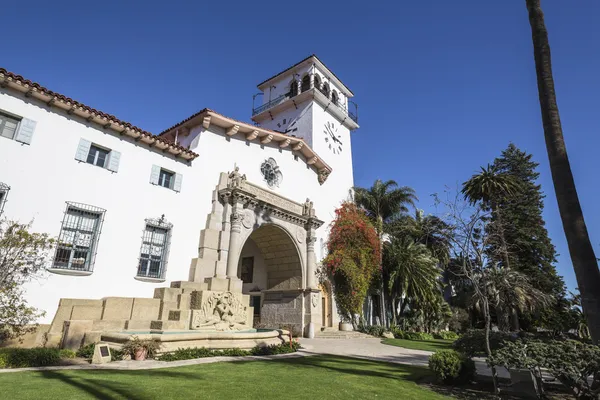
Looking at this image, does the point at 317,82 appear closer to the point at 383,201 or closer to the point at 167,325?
the point at 383,201

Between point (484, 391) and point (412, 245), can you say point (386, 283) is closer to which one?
point (412, 245)

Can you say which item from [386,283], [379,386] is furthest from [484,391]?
[386,283]

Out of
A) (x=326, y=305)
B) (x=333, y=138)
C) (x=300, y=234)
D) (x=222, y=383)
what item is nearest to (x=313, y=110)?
(x=333, y=138)

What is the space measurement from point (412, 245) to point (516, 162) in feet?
71.2

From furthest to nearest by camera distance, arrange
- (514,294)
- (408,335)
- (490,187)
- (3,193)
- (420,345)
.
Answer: (490,187)
(514,294)
(408,335)
(420,345)
(3,193)

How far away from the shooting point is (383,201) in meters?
30.5

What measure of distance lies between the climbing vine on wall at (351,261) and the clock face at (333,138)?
734cm

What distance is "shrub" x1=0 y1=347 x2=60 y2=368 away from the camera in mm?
8711

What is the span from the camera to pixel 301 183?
25.9m

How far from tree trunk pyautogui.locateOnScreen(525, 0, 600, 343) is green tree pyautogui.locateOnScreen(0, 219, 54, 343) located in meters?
15.3

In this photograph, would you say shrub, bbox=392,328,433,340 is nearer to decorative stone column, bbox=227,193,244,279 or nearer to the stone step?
decorative stone column, bbox=227,193,244,279

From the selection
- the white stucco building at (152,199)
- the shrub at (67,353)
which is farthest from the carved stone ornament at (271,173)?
the shrub at (67,353)

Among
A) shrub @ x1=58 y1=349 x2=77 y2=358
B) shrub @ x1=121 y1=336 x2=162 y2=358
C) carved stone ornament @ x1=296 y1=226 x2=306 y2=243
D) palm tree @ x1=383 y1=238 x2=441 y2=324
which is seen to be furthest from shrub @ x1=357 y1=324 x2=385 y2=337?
shrub @ x1=58 y1=349 x2=77 y2=358

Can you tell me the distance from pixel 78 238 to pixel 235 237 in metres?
7.39
